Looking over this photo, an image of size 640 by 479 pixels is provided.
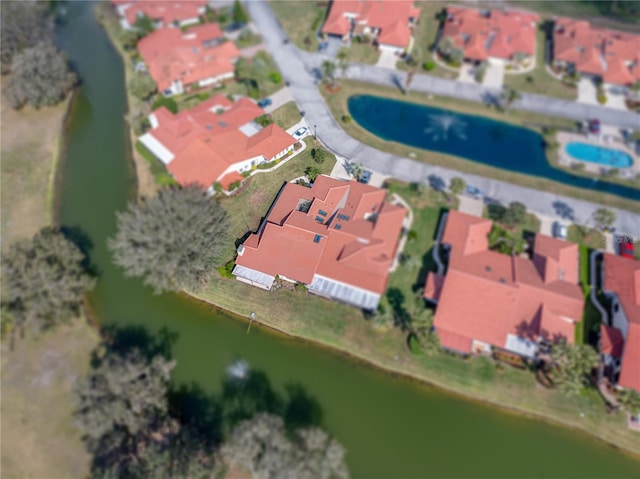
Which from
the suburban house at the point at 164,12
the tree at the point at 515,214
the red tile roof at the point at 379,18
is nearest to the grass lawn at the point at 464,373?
the tree at the point at 515,214

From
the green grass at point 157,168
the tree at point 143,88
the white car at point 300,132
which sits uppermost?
the white car at point 300,132

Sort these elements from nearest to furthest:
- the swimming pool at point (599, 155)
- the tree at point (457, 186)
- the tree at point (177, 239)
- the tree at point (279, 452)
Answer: the tree at point (177, 239) → the tree at point (279, 452) → the tree at point (457, 186) → the swimming pool at point (599, 155)

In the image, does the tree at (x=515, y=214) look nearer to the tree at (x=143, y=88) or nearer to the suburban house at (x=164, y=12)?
the tree at (x=143, y=88)

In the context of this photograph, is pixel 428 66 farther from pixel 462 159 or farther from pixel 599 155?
pixel 599 155

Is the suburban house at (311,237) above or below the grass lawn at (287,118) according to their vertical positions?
below

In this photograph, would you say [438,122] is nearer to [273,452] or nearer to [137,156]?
[137,156]

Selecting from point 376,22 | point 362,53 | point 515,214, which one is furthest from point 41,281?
point 376,22
